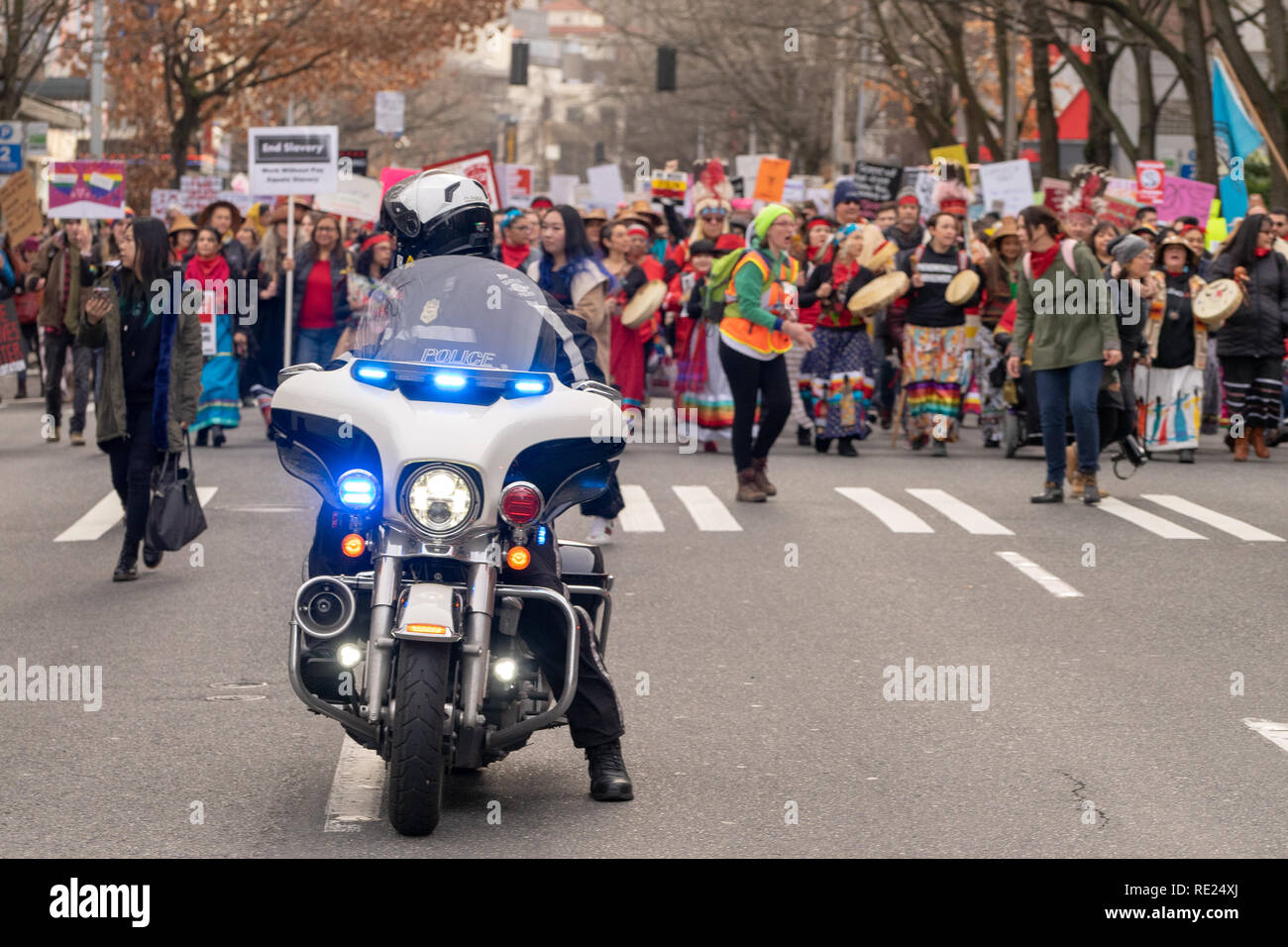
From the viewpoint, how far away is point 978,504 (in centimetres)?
1441

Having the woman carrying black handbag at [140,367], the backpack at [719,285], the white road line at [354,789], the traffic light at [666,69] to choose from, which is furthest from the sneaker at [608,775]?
the traffic light at [666,69]

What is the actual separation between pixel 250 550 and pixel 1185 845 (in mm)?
6935

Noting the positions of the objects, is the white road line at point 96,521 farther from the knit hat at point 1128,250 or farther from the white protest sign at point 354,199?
the white protest sign at point 354,199

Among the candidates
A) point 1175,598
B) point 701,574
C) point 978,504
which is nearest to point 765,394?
point 978,504

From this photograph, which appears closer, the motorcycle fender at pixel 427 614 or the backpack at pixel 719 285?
the motorcycle fender at pixel 427 614

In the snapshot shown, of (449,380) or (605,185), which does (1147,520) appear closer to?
(449,380)

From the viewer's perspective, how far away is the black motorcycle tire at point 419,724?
18.2ft

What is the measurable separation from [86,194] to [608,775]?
2151 cm

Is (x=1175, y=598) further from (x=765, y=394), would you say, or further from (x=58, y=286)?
(x=58, y=286)

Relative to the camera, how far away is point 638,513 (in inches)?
545

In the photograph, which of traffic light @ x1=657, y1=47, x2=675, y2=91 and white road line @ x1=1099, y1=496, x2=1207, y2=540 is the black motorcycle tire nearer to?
white road line @ x1=1099, y1=496, x2=1207, y2=540

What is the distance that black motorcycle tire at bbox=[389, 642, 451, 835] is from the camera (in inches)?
219

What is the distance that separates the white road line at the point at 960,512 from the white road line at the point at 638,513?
5.96ft

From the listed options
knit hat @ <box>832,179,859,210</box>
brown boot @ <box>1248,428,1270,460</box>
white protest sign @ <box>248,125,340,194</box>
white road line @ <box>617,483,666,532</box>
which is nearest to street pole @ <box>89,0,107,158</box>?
white protest sign @ <box>248,125,340,194</box>
